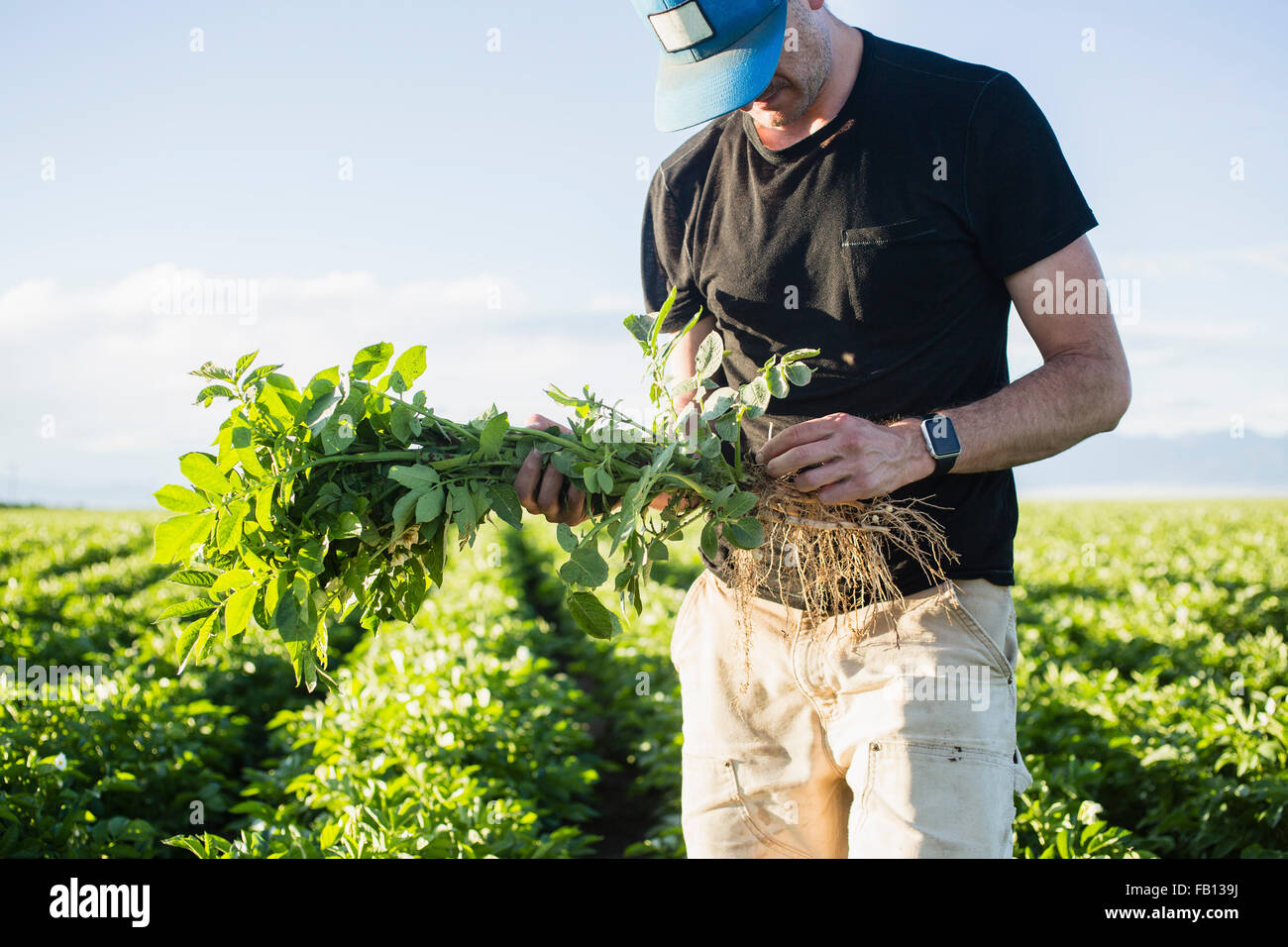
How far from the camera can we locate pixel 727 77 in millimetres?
2094

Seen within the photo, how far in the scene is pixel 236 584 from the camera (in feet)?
5.65

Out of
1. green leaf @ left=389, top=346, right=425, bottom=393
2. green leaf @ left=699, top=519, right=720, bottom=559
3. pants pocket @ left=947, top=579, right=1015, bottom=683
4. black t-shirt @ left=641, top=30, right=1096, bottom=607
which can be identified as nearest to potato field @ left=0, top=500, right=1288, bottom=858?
green leaf @ left=389, top=346, right=425, bottom=393

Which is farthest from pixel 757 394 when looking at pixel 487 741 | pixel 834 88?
pixel 487 741

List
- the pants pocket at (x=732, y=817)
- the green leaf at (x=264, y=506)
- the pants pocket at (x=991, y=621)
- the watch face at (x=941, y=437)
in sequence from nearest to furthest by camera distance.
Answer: the green leaf at (x=264, y=506) < the watch face at (x=941, y=437) < the pants pocket at (x=991, y=621) < the pants pocket at (x=732, y=817)

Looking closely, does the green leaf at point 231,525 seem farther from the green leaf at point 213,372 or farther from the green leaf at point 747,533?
the green leaf at point 747,533

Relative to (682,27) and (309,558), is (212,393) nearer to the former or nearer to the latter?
(309,558)

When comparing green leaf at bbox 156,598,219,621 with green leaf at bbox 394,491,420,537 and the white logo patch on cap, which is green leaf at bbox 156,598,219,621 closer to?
green leaf at bbox 394,491,420,537

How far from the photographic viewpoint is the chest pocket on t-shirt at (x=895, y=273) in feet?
6.70

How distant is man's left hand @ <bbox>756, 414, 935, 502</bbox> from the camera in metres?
1.77

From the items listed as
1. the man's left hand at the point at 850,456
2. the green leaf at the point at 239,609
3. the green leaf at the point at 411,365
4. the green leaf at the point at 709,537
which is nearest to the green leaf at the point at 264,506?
the green leaf at the point at 239,609

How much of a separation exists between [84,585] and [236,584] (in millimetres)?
9154

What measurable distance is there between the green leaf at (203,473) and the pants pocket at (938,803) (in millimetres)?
1366

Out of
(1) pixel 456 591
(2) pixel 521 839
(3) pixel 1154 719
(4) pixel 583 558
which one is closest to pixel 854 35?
(4) pixel 583 558
